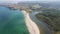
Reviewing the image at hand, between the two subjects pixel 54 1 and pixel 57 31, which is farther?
pixel 54 1

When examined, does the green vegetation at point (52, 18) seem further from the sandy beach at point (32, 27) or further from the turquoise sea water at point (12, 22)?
the turquoise sea water at point (12, 22)

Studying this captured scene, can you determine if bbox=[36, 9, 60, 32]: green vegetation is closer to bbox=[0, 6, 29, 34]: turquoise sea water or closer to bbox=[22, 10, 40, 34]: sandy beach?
bbox=[22, 10, 40, 34]: sandy beach

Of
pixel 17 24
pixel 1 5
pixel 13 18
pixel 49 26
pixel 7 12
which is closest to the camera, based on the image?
pixel 49 26

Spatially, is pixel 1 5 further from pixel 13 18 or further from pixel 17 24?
pixel 17 24

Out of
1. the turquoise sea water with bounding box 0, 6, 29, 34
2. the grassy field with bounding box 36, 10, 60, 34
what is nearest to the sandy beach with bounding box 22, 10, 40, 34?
the turquoise sea water with bounding box 0, 6, 29, 34

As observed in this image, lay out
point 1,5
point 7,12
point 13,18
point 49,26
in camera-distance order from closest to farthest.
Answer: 1. point 49,26
2. point 13,18
3. point 7,12
4. point 1,5

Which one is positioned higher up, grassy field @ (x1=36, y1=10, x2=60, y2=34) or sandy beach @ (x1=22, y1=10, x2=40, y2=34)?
grassy field @ (x1=36, y1=10, x2=60, y2=34)

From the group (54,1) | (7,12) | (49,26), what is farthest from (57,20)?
(7,12)
